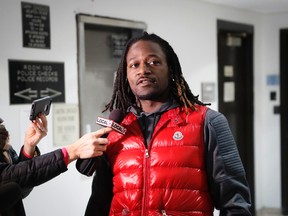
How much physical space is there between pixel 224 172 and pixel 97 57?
179cm

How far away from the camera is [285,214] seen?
4199mm

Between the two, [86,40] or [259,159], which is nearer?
[86,40]

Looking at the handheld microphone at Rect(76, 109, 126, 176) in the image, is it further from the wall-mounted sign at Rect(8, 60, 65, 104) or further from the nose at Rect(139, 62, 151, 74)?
the wall-mounted sign at Rect(8, 60, 65, 104)

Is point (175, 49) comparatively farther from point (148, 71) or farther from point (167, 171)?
point (167, 171)

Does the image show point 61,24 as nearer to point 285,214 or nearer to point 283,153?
point 283,153

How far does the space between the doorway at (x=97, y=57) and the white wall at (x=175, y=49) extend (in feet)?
0.20

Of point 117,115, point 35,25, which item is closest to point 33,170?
point 117,115

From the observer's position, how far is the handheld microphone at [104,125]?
1.45 m

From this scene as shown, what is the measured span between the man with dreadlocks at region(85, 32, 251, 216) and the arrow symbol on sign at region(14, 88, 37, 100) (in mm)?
1039

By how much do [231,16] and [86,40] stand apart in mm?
1707

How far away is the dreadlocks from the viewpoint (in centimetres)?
155

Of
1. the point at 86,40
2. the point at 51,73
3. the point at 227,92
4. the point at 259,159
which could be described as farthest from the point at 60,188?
the point at 259,159

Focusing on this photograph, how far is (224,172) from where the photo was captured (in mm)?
1370

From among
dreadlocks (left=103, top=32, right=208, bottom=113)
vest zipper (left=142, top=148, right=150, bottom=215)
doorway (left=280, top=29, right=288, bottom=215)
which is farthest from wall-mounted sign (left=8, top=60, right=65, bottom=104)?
doorway (left=280, top=29, right=288, bottom=215)
